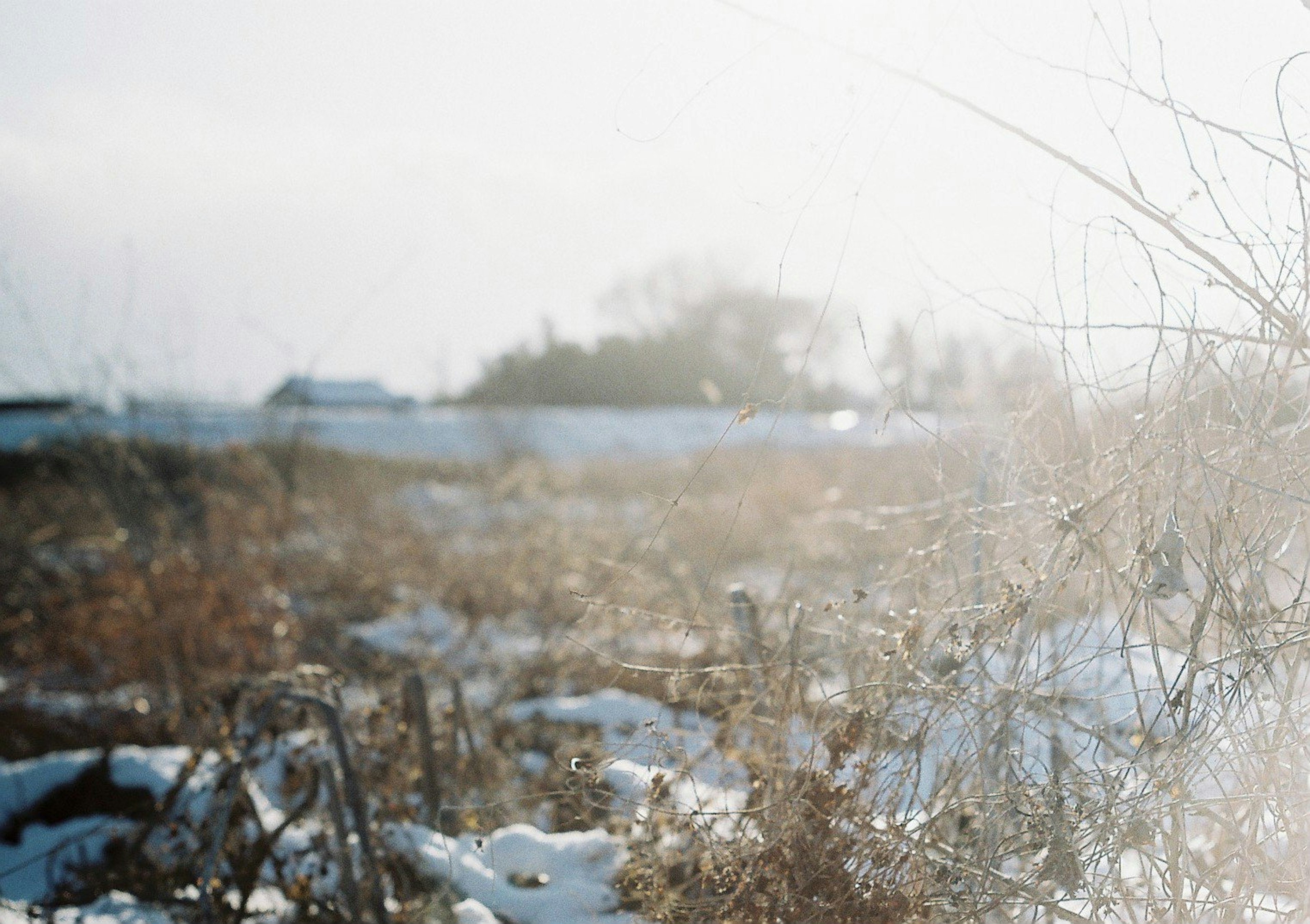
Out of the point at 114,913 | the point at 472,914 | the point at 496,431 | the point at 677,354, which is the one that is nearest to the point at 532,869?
the point at 472,914

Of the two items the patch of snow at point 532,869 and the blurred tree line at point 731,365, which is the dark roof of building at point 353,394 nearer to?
the blurred tree line at point 731,365

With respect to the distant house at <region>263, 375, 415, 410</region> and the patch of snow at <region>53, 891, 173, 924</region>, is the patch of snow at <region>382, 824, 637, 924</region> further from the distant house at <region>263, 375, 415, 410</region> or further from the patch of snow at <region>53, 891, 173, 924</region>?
the distant house at <region>263, 375, 415, 410</region>

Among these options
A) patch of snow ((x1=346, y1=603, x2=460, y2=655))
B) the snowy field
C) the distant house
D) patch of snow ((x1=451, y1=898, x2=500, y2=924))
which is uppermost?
the distant house

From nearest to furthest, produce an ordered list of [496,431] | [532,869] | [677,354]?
[532,869], [496,431], [677,354]

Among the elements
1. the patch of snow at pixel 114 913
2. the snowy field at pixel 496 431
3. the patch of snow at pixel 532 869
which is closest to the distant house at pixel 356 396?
the snowy field at pixel 496 431

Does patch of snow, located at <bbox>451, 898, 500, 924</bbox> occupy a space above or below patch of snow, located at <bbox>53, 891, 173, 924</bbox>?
above

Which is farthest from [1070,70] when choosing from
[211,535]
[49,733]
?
[211,535]

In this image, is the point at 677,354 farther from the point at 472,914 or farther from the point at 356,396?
the point at 472,914

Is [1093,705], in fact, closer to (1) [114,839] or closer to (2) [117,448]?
(1) [114,839]

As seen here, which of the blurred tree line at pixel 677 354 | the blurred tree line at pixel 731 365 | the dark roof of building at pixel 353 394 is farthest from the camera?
the dark roof of building at pixel 353 394

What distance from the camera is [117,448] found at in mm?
5992

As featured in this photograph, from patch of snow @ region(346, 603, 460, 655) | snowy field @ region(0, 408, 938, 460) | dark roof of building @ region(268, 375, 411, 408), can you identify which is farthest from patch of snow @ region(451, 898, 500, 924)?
dark roof of building @ region(268, 375, 411, 408)

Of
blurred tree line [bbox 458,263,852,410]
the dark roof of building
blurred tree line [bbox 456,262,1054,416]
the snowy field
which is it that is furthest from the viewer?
the dark roof of building

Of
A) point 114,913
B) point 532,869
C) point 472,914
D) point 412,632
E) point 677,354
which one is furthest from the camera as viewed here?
point 677,354
